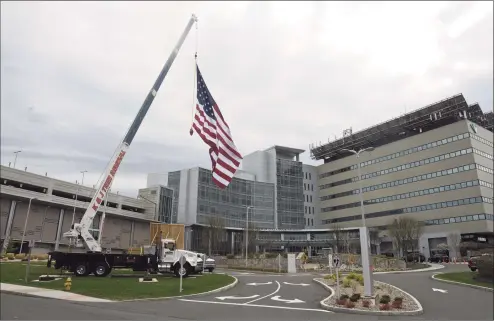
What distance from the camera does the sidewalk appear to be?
58.7ft

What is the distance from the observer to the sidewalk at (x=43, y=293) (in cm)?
1788

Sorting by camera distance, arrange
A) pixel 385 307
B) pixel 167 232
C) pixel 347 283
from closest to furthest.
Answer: pixel 385 307 → pixel 347 283 → pixel 167 232

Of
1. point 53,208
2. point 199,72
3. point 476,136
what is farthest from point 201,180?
point 199,72

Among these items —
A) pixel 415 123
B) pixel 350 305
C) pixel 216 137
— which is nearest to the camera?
pixel 350 305

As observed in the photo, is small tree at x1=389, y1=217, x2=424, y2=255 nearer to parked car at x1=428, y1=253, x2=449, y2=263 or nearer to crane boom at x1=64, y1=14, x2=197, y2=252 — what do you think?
parked car at x1=428, y1=253, x2=449, y2=263

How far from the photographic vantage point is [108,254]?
2933cm

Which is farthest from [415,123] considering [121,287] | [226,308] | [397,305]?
[226,308]

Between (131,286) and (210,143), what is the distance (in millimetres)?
9710

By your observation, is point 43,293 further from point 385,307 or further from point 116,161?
point 385,307

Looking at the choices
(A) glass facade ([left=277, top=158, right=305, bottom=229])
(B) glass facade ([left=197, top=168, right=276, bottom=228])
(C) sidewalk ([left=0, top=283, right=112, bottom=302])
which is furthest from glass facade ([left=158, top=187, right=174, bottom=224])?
(C) sidewalk ([left=0, top=283, right=112, bottom=302])

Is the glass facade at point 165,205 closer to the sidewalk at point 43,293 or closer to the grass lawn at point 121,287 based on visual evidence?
the grass lawn at point 121,287

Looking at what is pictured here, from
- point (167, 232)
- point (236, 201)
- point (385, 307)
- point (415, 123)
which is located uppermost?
point (415, 123)

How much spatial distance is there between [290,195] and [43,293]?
103m

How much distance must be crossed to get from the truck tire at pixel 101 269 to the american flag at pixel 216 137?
A: 13424 mm
